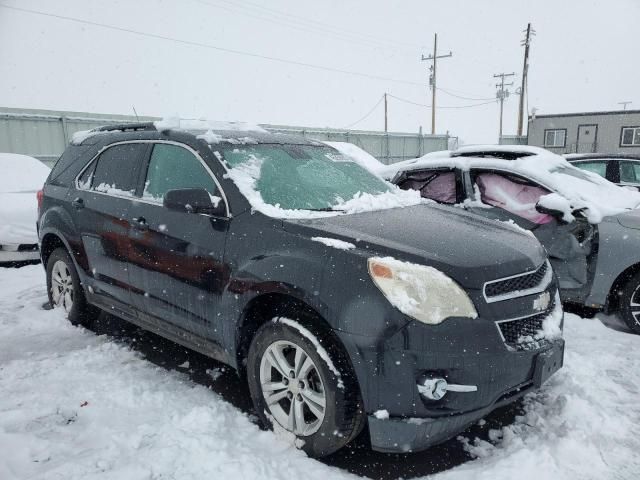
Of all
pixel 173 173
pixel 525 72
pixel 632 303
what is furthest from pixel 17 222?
pixel 525 72

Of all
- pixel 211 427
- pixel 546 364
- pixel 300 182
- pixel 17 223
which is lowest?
pixel 211 427

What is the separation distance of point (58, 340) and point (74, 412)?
58.6 inches

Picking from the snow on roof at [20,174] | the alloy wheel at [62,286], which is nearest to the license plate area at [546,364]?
the alloy wheel at [62,286]

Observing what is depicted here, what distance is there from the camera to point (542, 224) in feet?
15.8

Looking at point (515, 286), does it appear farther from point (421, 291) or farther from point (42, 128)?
point (42, 128)

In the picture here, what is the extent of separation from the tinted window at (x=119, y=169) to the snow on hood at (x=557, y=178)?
3.17 meters

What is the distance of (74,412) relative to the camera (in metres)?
3.15

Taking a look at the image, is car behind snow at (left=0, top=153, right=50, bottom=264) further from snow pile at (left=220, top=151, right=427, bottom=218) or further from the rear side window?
snow pile at (left=220, top=151, right=427, bottom=218)

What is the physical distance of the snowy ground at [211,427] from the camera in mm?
2578

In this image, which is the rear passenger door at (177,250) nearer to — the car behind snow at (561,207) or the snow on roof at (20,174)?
the car behind snow at (561,207)

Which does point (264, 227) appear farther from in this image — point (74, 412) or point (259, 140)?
point (74, 412)

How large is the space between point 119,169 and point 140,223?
73cm

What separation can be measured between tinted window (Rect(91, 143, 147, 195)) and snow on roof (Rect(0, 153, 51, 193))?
4323 millimetres

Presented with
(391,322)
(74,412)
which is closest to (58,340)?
(74,412)
